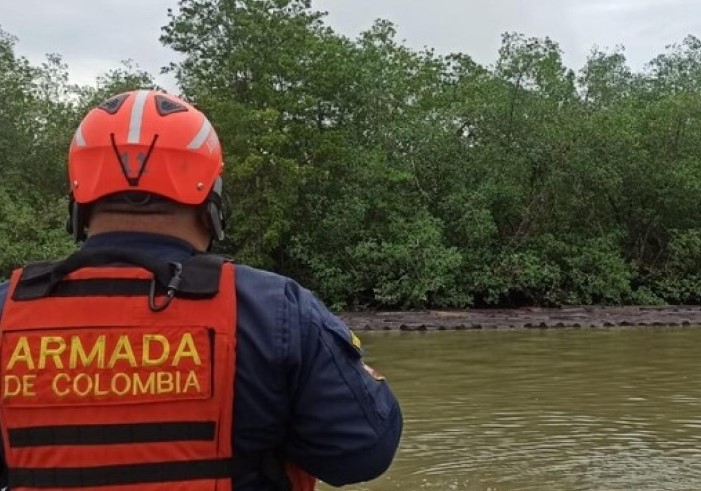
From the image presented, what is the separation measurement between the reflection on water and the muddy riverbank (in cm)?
349

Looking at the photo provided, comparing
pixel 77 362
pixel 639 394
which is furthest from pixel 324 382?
pixel 639 394

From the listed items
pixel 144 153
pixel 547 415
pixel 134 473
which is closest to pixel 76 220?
pixel 144 153

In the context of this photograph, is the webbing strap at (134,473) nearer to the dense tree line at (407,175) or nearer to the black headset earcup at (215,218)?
the black headset earcup at (215,218)

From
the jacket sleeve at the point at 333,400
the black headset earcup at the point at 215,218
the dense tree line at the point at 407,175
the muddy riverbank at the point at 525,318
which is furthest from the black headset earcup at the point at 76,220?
the dense tree line at the point at 407,175

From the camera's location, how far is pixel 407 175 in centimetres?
2550

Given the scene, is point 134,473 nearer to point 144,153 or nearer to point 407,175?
point 144,153

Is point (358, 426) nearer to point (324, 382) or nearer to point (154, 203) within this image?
point (324, 382)

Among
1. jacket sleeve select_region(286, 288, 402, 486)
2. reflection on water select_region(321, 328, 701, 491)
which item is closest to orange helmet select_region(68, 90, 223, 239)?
jacket sleeve select_region(286, 288, 402, 486)

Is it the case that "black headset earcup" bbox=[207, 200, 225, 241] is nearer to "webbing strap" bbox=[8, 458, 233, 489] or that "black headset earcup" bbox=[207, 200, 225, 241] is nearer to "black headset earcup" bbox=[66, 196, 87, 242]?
"black headset earcup" bbox=[66, 196, 87, 242]

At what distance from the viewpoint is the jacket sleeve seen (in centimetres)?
158

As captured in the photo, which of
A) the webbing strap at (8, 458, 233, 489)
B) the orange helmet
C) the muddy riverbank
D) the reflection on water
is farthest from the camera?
the muddy riverbank

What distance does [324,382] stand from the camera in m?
1.58

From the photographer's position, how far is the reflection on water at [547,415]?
6.66 m

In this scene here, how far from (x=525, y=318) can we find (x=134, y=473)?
67.5 feet
